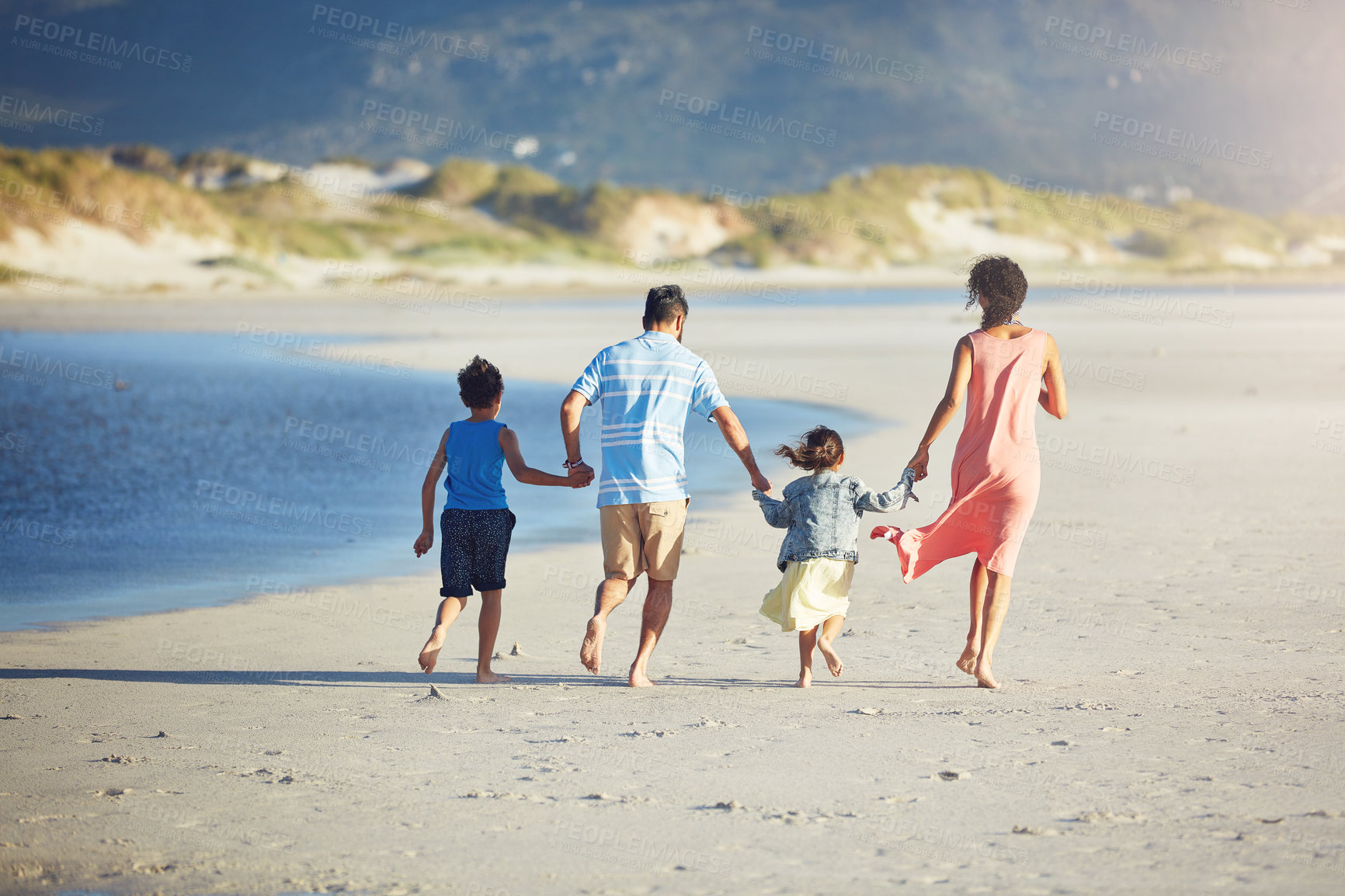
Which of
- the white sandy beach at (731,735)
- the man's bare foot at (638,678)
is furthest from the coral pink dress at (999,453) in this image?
the man's bare foot at (638,678)

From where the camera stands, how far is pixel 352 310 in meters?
39.7

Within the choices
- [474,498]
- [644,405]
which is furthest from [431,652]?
[644,405]

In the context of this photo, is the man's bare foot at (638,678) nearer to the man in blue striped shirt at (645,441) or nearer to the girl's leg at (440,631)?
the man in blue striped shirt at (645,441)

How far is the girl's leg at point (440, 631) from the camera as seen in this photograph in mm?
5441

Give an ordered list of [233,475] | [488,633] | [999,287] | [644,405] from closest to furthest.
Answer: [644,405] < [999,287] < [488,633] < [233,475]

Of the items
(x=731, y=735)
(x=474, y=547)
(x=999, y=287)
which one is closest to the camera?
(x=731, y=735)

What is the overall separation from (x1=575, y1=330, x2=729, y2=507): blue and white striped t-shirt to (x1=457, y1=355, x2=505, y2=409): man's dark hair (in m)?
0.43

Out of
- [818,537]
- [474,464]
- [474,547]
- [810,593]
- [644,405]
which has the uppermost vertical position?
[644,405]

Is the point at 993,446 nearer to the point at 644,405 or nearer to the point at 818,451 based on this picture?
the point at 818,451

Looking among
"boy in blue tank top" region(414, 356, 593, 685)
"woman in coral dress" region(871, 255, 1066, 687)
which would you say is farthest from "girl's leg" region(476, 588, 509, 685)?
"woman in coral dress" region(871, 255, 1066, 687)

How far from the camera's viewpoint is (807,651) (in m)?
5.41

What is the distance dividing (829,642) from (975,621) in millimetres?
606

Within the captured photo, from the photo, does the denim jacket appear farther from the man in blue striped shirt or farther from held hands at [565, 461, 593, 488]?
held hands at [565, 461, 593, 488]

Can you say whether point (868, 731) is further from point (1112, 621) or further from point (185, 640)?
point (185, 640)
